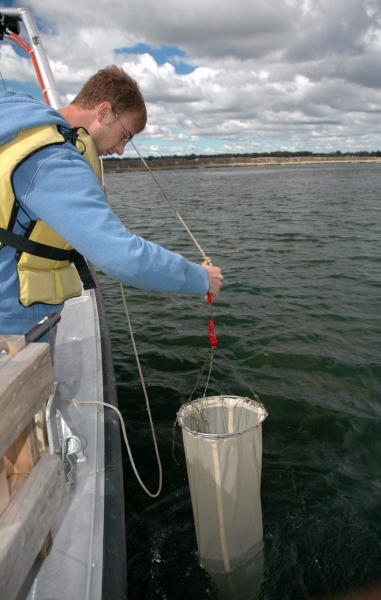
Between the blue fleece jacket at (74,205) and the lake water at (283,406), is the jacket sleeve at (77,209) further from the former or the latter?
the lake water at (283,406)

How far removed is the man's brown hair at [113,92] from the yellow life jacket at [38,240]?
19 cm

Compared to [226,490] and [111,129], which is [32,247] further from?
[226,490]

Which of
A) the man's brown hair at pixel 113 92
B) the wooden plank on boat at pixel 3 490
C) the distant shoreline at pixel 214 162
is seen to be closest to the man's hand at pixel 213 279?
the man's brown hair at pixel 113 92

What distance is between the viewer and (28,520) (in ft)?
5.28

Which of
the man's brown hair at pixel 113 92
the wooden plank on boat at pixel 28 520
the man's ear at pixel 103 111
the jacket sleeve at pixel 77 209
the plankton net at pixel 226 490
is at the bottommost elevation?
the plankton net at pixel 226 490

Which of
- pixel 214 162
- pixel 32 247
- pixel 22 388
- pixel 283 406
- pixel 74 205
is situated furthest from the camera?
pixel 214 162

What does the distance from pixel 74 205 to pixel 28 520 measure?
1.19 m

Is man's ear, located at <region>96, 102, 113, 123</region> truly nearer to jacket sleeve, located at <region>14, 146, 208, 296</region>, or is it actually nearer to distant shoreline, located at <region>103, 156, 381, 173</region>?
jacket sleeve, located at <region>14, 146, 208, 296</region>

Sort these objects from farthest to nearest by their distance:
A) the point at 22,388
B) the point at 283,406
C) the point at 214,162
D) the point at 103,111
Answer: the point at 214,162, the point at 283,406, the point at 103,111, the point at 22,388

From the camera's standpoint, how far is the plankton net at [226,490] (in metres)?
2.62

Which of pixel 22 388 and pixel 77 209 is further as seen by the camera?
pixel 77 209

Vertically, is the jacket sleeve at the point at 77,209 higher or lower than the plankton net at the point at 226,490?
higher

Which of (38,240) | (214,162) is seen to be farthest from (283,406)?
(214,162)

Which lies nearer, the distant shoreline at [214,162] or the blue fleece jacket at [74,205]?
the blue fleece jacket at [74,205]
